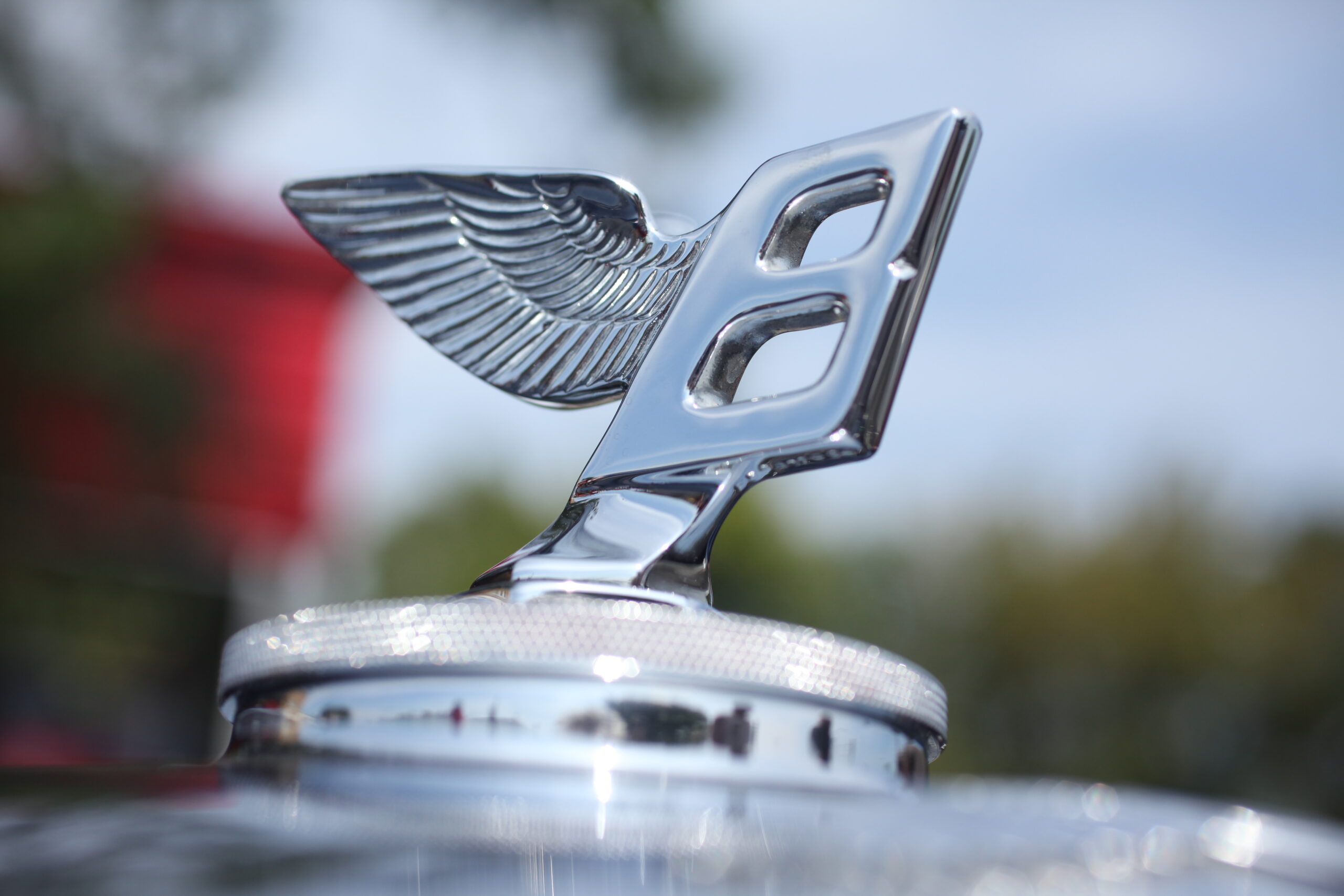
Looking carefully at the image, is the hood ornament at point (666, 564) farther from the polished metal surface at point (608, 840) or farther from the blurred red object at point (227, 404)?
the blurred red object at point (227, 404)

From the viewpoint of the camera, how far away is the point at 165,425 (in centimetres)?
633

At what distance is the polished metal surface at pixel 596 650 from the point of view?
609mm

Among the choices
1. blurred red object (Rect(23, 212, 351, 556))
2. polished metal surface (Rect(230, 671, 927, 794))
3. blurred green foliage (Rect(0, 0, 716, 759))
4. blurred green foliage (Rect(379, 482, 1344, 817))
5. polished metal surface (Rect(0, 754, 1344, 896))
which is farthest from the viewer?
blurred green foliage (Rect(379, 482, 1344, 817))

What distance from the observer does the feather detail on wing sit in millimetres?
887

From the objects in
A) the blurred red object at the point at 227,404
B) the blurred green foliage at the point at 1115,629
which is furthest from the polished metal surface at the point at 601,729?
the blurred green foliage at the point at 1115,629

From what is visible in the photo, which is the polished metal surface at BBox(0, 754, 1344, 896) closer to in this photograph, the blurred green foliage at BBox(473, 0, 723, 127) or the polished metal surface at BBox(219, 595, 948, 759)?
the polished metal surface at BBox(219, 595, 948, 759)

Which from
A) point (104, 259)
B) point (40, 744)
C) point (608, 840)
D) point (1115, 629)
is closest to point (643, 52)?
point (104, 259)

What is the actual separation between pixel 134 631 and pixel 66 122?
14.7ft

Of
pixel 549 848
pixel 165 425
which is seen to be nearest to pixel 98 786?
pixel 549 848

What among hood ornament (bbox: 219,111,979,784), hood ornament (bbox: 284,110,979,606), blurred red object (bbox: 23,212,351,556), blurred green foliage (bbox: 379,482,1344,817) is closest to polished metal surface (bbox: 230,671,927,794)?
hood ornament (bbox: 219,111,979,784)

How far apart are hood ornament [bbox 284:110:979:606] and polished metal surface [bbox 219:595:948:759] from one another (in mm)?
89

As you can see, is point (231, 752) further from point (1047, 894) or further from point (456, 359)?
point (1047, 894)

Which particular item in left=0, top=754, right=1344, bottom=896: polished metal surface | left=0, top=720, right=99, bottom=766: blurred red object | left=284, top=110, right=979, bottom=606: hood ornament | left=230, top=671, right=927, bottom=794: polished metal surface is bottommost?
left=0, top=720, right=99, bottom=766: blurred red object

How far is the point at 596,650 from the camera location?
0.61m
